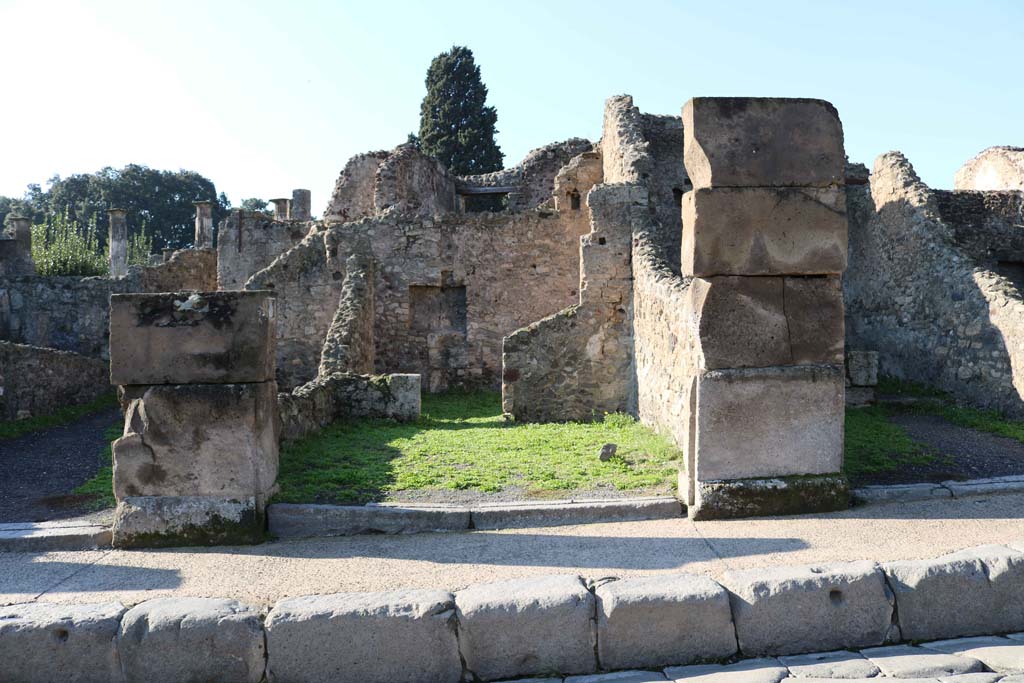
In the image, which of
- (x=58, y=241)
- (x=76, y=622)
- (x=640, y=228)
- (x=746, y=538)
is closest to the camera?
(x=76, y=622)

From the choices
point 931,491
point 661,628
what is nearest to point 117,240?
point 931,491

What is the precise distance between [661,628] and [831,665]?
0.78 m

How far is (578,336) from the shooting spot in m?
10.6

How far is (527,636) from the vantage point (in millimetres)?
3684

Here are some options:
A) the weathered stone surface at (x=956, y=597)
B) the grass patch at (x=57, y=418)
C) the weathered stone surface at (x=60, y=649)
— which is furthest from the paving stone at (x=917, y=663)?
the grass patch at (x=57, y=418)

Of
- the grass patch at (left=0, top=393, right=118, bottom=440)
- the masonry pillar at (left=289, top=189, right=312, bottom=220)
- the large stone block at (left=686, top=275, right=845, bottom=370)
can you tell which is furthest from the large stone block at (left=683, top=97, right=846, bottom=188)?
the masonry pillar at (left=289, top=189, right=312, bottom=220)

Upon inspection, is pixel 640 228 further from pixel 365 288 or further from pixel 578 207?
pixel 365 288

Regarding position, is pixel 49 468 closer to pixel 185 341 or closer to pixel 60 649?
pixel 185 341

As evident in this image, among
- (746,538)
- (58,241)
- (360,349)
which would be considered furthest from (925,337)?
(58,241)

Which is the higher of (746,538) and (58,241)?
(58,241)

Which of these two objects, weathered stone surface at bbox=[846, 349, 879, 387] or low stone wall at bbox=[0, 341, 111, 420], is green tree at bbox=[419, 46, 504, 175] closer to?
low stone wall at bbox=[0, 341, 111, 420]

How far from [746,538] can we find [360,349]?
9077 millimetres

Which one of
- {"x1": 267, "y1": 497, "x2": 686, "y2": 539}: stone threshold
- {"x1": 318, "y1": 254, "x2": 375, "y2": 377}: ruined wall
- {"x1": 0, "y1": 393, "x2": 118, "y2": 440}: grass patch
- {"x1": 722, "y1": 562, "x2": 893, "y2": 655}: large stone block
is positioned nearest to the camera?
{"x1": 722, "y1": 562, "x2": 893, "y2": 655}: large stone block

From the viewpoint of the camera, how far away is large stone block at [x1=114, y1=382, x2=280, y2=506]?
5219 mm
